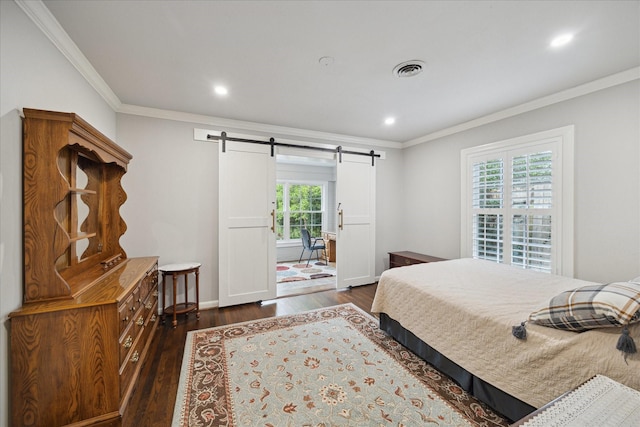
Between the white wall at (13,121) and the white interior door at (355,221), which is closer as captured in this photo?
the white wall at (13,121)

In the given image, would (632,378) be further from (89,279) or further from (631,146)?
(89,279)

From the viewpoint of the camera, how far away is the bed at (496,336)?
4.18 ft

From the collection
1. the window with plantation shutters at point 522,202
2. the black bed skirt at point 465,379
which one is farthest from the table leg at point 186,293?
the window with plantation shutters at point 522,202

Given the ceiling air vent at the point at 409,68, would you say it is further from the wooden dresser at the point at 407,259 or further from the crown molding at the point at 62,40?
the wooden dresser at the point at 407,259

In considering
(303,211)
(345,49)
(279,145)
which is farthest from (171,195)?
(303,211)

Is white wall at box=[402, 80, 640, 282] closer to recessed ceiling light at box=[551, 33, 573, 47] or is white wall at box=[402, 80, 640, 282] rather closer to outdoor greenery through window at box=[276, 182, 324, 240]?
recessed ceiling light at box=[551, 33, 573, 47]

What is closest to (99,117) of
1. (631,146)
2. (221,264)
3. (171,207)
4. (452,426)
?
(171,207)

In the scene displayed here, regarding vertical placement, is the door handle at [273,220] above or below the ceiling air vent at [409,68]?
below

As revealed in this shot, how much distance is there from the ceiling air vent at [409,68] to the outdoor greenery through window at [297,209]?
4792 millimetres

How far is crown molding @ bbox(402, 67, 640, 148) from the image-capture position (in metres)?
2.28

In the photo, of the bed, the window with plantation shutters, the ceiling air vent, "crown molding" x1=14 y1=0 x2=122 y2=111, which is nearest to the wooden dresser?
the window with plantation shutters

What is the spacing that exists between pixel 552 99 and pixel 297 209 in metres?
5.32

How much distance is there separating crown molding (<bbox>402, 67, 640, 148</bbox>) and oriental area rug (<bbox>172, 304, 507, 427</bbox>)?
2990mm

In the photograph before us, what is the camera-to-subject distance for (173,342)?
8.27 feet
